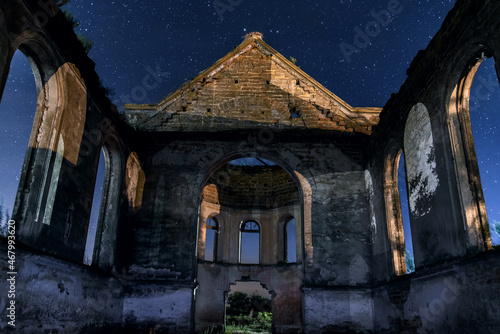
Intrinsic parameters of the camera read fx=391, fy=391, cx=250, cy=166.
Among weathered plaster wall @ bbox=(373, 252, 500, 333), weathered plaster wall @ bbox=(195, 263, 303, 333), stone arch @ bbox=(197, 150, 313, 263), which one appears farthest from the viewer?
weathered plaster wall @ bbox=(195, 263, 303, 333)

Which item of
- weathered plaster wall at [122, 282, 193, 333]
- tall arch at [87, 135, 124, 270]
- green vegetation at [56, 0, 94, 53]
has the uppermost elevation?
green vegetation at [56, 0, 94, 53]

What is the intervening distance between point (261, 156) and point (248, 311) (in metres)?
12.7

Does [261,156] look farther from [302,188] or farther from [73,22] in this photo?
[73,22]

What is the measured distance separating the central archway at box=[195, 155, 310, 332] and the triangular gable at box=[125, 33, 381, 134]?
487 cm

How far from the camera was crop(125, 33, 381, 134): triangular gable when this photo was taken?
1243 centimetres

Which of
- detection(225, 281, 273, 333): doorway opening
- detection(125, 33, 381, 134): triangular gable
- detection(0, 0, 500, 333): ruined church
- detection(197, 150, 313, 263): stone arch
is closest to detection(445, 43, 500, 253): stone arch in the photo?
detection(0, 0, 500, 333): ruined church

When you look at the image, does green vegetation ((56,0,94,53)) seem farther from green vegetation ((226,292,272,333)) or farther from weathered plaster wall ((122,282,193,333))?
green vegetation ((226,292,272,333))

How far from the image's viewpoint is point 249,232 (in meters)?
19.5

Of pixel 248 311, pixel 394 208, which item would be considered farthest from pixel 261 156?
pixel 248 311

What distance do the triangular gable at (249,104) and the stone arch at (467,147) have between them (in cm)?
535

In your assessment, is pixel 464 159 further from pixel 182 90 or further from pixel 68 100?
pixel 182 90

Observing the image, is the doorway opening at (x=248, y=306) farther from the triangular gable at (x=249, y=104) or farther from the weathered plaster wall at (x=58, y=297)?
the weathered plaster wall at (x=58, y=297)

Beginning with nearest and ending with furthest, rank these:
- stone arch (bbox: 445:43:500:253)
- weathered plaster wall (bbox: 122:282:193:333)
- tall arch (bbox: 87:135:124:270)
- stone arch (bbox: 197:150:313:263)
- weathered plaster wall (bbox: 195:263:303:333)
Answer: stone arch (bbox: 445:43:500:253) → tall arch (bbox: 87:135:124:270) → weathered plaster wall (bbox: 122:282:193:333) → stone arch (bbox: 197:150:313:263) → weathered plaster wall (bbox: 195:263:303:333)

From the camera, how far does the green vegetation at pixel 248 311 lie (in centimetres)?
2044
